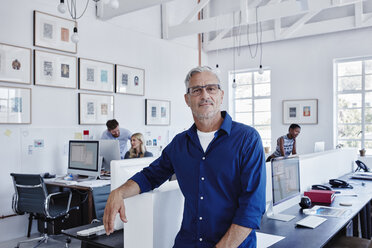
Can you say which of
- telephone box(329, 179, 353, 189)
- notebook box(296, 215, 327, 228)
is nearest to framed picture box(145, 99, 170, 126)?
telephone box(329, 179, 353, 189)

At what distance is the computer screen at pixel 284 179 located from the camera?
2.34 metres

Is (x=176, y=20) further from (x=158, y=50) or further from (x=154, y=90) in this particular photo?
(x=154, y=90)

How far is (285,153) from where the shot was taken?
611cm

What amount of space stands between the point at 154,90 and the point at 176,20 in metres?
1.73

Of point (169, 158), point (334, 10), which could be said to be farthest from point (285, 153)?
point (169, 158)

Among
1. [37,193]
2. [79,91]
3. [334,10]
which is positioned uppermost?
[334,10]

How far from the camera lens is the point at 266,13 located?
244 inches

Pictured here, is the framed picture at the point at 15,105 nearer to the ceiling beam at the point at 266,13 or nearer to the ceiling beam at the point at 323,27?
the ceiling beam at the point at 266,13

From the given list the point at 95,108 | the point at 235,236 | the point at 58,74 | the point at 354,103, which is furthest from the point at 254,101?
the point at 235,236

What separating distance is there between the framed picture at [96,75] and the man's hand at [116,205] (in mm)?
4238

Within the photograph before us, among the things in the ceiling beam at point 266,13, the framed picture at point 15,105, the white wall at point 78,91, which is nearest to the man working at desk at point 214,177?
the framed picture at point 15,105

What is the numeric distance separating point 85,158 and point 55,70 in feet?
4.74

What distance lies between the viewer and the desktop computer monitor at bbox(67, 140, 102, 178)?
455 centimetres

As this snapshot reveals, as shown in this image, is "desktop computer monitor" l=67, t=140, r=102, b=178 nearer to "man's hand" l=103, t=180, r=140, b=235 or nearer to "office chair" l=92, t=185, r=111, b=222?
"office chair" l=92, t=185, r=111, b=222
